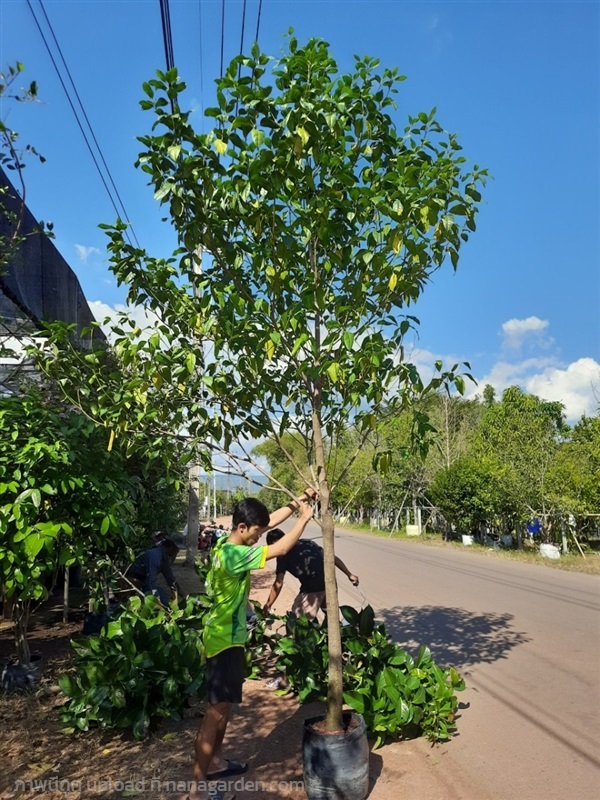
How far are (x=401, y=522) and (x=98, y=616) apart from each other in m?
35.4

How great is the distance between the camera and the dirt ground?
3.70m

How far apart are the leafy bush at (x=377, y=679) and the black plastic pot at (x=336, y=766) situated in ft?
2.29

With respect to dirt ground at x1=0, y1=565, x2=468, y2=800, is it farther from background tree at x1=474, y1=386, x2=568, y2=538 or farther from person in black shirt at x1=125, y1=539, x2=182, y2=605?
background tree at x1=474, y1=386, x2=568, y2=538

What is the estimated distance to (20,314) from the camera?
25.2 ft

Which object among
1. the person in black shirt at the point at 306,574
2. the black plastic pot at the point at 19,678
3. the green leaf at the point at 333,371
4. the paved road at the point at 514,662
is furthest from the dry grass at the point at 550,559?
the green leaf at the point at 333,371

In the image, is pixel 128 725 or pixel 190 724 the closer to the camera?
pixel 128 725

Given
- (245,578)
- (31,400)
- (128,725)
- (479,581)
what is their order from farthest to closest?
(479,581)
(31,400)
(128,725)
(245,578)

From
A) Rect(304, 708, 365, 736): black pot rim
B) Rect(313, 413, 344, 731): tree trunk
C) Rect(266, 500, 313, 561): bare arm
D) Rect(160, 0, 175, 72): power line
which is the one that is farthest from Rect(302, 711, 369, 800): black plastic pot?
Rect(160, 0, 175, 72): power line

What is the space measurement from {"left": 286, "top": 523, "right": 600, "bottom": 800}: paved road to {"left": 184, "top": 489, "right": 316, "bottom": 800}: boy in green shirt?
158cm

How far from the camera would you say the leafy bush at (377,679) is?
171 inches

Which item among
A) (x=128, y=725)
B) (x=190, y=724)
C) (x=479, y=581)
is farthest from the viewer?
(x=479, y=581)

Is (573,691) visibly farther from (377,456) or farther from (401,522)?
(401,522)

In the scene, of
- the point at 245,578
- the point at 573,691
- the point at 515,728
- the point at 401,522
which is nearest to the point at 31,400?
the point at 245,578

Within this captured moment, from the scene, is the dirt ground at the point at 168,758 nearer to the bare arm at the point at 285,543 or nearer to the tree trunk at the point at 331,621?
the tree trunk at the point at 331,621
